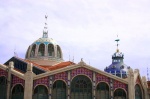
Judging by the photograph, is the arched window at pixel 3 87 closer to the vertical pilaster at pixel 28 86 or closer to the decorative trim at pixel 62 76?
the vertical pilaster at pixel 28 86

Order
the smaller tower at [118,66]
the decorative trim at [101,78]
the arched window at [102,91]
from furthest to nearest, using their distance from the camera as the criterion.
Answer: the smaller tower at [118,66] < the decorative trim at [101,78] < the arched window at [102,91]

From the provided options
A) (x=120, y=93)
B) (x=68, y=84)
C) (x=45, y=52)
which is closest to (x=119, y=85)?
(x=120, y=93)

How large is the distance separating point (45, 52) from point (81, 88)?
16.7 m

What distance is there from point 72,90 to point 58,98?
277 centimetres

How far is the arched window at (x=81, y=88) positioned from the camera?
48188 mm

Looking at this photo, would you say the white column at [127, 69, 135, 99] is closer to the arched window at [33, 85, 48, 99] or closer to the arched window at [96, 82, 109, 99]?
the arched window at [96, 82, 109, 99]

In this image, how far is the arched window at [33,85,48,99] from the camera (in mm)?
47469

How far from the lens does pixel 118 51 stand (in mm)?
95562

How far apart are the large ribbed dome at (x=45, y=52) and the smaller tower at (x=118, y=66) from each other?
28.5 metres

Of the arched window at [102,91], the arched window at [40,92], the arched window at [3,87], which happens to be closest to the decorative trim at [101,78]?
the arched window at [102,91]

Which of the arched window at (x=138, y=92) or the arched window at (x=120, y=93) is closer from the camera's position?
the arched window at (x=120, y=93)

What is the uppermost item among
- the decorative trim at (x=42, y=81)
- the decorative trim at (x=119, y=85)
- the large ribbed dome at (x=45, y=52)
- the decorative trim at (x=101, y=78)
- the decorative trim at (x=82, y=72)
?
the large ribbed dome at (x=45, y=52)

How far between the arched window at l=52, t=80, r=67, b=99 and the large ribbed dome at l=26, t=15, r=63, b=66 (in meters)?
13.0

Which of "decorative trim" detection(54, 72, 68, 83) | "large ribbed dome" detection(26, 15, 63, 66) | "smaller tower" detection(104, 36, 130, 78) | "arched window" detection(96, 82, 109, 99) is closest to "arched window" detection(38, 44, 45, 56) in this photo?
"large ribbed dome" detection(26, 15, 63, 66)
